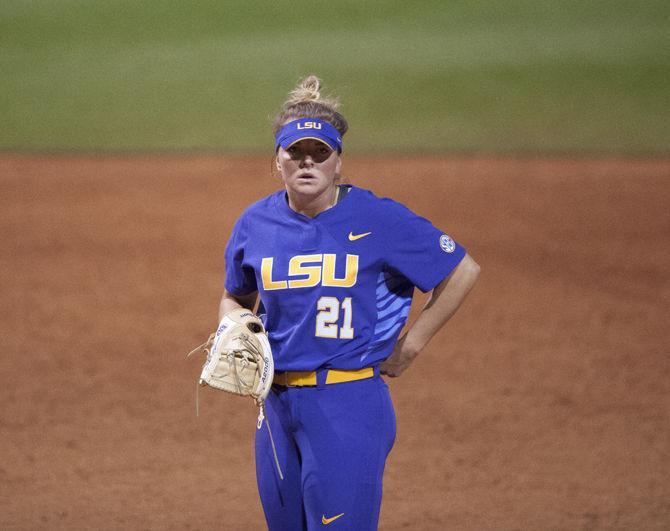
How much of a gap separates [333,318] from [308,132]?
60cm

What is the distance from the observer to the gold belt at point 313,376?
10.9 ft

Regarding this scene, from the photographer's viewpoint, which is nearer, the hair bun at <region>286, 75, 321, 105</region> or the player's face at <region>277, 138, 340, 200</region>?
the player's face at <region>277, 138, 340, 200</region>

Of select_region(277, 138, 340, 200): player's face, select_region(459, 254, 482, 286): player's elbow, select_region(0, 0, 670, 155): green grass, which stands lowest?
select_region(459, 254, 482, 286): player's elbow

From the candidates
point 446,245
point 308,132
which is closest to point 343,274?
point 446,245

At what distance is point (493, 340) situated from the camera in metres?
7.53

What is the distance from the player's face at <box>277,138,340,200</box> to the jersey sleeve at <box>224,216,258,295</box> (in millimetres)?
259

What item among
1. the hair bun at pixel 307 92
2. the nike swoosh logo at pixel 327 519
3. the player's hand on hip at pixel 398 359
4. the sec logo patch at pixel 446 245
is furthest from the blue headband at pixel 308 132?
the nike swoosh logo at pixel 327 519

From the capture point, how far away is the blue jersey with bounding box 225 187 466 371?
3311mm

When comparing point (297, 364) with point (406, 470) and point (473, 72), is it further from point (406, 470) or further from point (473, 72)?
point (473, 72)

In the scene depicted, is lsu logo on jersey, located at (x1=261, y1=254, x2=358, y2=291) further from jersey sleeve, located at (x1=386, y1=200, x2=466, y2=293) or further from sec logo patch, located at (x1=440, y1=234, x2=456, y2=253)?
sec logo patch, located at (x1=440, y1=234, x2=456, y2=253)

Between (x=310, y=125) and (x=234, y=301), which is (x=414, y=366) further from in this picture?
(x=310, y=125)

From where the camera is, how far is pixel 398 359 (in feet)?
11.5

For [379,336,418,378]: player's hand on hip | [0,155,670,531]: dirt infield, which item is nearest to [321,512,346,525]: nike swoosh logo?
[379,336,418,378]: player's hand on hip

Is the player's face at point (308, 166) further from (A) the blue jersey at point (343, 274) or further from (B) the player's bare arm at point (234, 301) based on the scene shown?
(B) the player's bare arm at point (234, 301)
